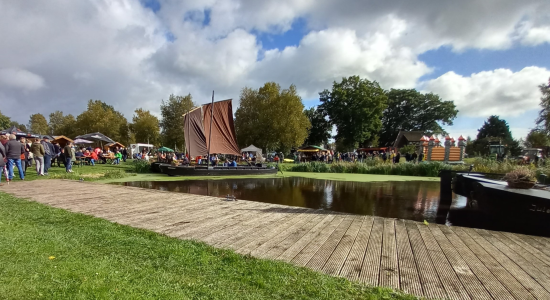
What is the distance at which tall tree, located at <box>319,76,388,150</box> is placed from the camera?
46219mm

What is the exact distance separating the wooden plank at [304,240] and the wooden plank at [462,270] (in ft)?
5.49

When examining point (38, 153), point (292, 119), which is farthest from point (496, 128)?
point (38, 153)

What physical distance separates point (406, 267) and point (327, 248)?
0.94 metres

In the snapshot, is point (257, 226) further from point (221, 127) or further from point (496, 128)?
point (496, 128)

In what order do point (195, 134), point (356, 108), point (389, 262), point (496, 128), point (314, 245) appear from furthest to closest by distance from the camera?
point (496, 128) → point (356, 108) → point (195, 134) → point (314, 245) → point (389, 262)

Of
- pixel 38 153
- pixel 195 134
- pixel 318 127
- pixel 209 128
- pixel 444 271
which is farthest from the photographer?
pixel 318 127

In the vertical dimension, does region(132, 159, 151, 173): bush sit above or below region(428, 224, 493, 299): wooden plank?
below

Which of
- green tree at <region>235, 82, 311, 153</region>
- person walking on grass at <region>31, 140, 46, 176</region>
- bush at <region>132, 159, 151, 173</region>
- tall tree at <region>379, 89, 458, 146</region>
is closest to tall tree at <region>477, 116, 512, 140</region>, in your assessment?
tall tree at <region>379, 89, 458, 146</region>

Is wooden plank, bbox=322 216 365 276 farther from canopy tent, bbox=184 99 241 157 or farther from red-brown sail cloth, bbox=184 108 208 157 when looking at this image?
red-brown sail cloth, bbox=184 108 208 157

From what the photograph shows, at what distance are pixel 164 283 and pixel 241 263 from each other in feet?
2.69

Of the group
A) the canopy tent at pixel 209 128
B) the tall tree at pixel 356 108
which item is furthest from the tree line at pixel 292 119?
the canopy tent at pixel 209 128

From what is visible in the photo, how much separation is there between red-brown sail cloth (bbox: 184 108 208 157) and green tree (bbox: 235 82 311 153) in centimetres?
1456

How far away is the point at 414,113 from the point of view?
5594cm

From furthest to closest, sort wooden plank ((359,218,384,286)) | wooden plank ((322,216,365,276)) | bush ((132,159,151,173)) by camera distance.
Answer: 1. bush ((132,159,151,173))
2. wooden plank ((322,216,365,276))
3. wooden plank ((359,218,384,286))
